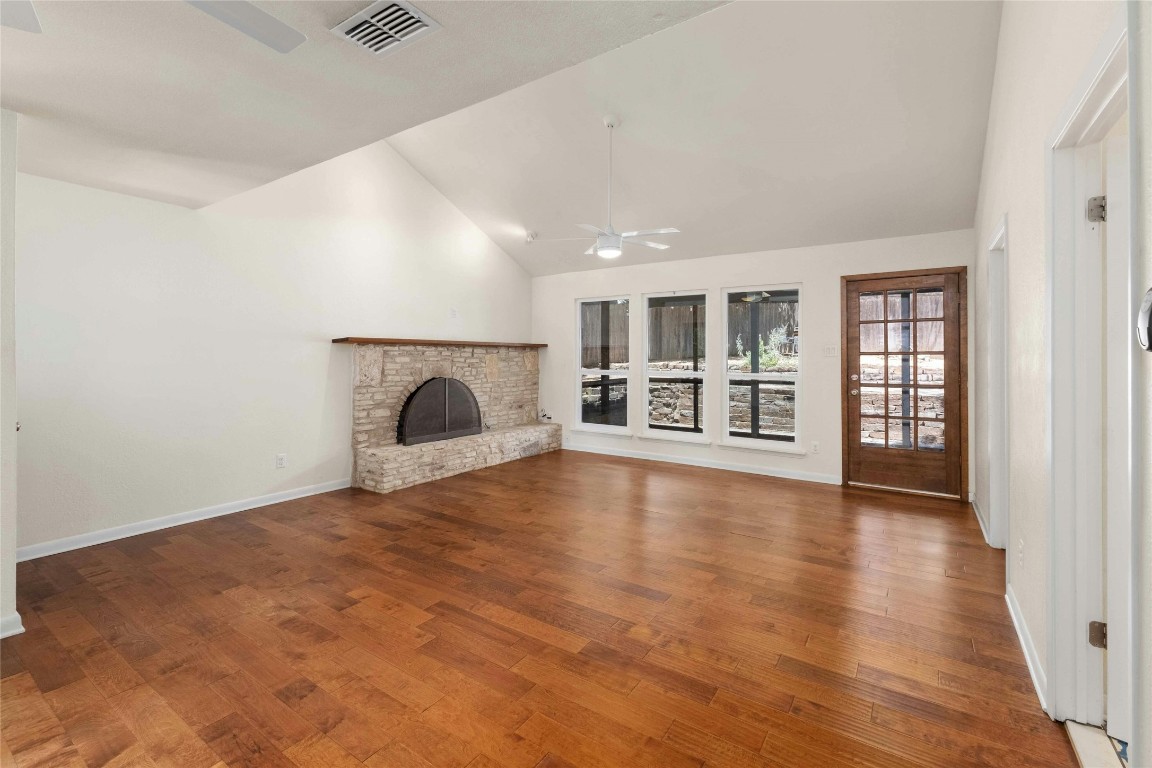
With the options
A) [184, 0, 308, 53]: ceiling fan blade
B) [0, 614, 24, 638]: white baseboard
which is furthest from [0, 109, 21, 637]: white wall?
[184, 0, 308, 53]: ceiling fan blade

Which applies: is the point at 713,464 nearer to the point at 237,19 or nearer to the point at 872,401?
the point at 872,401

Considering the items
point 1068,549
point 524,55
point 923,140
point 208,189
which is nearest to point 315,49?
point 524,55

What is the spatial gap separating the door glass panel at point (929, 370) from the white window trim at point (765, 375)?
101cm

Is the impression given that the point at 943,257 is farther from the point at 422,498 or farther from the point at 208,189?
the point at 208,189

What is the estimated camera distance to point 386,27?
1.87m

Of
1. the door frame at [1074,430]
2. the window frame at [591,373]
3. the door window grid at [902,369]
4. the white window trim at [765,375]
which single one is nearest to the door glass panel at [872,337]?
the door window grid at [902,369]

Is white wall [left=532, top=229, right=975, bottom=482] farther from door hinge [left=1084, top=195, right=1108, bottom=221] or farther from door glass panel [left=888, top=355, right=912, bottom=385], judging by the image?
door hinge [left=1084, top=195, right=1108, bottom=221]

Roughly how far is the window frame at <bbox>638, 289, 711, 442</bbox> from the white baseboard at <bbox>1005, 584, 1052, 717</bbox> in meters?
3.70

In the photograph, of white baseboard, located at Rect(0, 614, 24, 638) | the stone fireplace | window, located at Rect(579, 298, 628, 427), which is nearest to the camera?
white baseboard, located at Rect(0, 614, 24, 638)

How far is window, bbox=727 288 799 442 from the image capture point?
19.1 feet

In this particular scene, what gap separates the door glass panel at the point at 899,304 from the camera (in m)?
5.06

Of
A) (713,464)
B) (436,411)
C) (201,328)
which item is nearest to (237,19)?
(201,328)

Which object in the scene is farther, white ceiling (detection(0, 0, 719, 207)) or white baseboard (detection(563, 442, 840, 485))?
white baseboard (detection(563, 442, 840, 485))

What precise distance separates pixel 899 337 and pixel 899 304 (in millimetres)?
316
